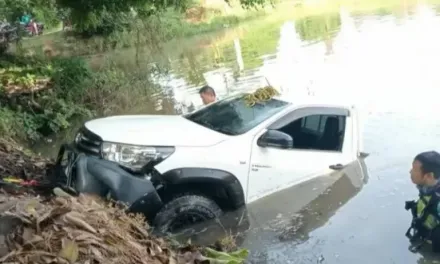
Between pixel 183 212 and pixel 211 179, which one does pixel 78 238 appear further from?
pixel 211 179

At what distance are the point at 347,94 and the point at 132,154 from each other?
9154 millimetres

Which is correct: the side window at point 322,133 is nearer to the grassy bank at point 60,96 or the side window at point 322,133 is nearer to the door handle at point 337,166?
the door handle at point 337,166

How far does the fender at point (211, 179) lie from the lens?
5957 millimetres

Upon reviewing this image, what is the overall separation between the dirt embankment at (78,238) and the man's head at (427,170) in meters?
1.89

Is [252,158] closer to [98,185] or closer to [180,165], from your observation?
[180,165]

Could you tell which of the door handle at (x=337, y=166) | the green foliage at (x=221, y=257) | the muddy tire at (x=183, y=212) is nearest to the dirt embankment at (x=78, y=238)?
the green foliage at (x=221, y=257)

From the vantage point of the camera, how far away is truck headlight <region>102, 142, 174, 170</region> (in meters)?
Answer: 5.97

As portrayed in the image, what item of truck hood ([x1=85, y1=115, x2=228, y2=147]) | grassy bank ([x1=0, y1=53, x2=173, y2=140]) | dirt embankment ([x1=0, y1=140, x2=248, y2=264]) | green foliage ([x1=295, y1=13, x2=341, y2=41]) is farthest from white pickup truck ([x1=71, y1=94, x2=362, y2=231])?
green foliage ([x1=295, y1=13, x2=341, y2=41])

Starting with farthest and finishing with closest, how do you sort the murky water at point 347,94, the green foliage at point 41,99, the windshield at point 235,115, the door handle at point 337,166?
the green foliage at point 41,99
the door handle at point 337,166
the windshield at point 235,115
the murky water at point 347,94

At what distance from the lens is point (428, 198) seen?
5.57m

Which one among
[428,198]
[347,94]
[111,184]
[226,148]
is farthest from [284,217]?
[347,94]

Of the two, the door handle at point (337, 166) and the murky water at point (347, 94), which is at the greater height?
the door handle at point (337, 166)

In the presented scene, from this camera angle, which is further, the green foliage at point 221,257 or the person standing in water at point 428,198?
the person standing in water at point 428,198

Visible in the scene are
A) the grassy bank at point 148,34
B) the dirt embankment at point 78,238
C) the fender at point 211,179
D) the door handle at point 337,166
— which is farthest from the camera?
the grassy bank at point 148,34
